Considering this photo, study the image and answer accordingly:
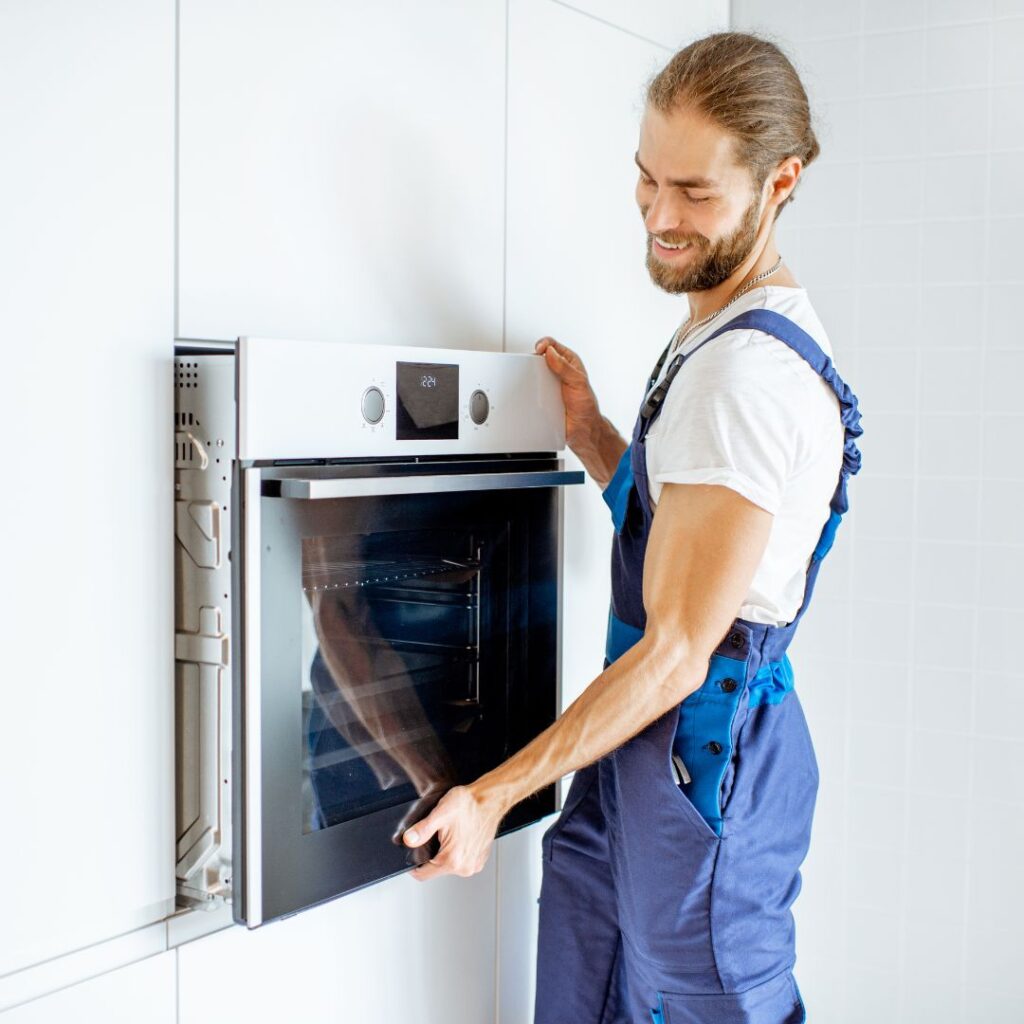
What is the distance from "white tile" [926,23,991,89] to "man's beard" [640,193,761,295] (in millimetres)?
788

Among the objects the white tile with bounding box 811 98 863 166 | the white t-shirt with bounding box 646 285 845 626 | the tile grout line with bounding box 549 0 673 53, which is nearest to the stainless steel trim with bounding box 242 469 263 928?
the white t-shirt with bounding box 646 285 845 626

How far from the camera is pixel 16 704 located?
1057mm

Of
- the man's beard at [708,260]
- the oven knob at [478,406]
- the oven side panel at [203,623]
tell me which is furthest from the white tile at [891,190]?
the oven side panel at [203,623]

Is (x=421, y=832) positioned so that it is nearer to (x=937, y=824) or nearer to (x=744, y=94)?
(x=744, y=94)

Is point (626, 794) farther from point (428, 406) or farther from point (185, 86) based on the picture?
point (185, 86)

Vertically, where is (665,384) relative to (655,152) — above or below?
below

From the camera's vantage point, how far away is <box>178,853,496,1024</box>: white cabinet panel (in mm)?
1276

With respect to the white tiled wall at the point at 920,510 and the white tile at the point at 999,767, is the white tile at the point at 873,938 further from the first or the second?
the white tile at the point at 999,767

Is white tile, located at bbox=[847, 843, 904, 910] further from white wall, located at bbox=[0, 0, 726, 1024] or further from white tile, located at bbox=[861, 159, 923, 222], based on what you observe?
white tile, located at bbox=[861, 159, 923, 222]

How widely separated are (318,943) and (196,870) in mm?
238

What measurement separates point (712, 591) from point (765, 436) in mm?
161

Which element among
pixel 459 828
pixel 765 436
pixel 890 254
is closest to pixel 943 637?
pixel 890 254

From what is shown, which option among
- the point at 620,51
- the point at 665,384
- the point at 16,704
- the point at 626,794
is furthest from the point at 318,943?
the point at 620,51

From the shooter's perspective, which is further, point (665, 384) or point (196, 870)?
point (665, 384)
